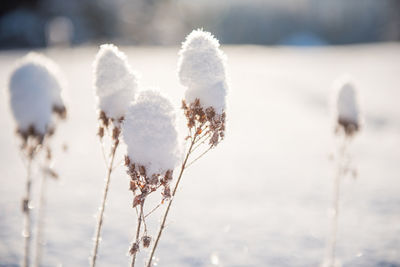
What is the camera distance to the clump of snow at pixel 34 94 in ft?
7.50

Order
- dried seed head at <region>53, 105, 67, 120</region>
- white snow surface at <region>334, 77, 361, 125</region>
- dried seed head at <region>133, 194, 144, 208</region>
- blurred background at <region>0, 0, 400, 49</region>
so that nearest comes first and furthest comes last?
1. dried seed head at <region>133, 194, 144, 208</region>
2. dried seed head at <region>53, 105, 67, 120</region>
3. white snow surface at <region>334, 77, 361, 125</region>
4. blurred background at <region>0, 0, 400, 49</region>

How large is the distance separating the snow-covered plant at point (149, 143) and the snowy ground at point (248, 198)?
1.37ft

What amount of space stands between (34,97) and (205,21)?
5769 centimetres

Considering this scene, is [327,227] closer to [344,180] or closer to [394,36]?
[344,180]

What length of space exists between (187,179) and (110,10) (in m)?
48.0

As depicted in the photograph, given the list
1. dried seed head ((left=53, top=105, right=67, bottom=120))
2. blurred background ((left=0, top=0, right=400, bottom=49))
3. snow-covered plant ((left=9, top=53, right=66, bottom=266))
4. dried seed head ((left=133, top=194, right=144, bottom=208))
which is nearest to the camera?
dried seed head ((left=133, top=194, right=144, bottom=208))

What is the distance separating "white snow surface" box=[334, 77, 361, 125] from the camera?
340cm

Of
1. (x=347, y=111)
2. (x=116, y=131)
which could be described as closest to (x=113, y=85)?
(x=116, y=131)

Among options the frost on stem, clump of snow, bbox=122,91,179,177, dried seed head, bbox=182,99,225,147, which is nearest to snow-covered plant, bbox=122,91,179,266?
clump of snow, bbox=122,91,179,177

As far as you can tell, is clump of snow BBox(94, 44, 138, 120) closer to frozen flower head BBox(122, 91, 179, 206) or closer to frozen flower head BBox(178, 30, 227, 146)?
frozen flower head BBox(122, 91, 179, 206)

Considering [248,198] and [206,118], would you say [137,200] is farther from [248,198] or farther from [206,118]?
[248,198]

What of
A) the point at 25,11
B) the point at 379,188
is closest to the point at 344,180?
the point at 379,188

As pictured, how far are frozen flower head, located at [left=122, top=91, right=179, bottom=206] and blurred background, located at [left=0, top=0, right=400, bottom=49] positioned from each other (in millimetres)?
43812

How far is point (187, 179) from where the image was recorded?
6.46 m
